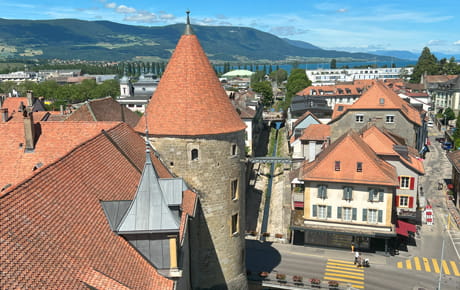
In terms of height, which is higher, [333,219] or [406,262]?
[333,219]

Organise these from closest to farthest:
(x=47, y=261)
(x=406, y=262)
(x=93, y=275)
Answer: (x=47, y=261) → (x=93, y=275) → (x=406, y=262)

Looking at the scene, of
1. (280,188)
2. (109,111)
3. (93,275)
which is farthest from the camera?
(280,188)

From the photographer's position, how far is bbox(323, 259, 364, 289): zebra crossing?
34500mm

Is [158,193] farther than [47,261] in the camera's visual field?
Yes

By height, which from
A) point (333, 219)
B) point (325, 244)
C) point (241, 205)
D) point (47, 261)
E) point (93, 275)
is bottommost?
point (325, 244)

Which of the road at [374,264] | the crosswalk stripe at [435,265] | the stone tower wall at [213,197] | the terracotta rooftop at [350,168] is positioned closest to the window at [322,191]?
the terracotta rooftop at [350,168]

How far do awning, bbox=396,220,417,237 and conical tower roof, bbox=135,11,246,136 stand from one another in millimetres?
23236

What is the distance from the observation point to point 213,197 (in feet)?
86.6

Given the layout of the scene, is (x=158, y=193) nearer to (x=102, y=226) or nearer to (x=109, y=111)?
(x=102, y=226)

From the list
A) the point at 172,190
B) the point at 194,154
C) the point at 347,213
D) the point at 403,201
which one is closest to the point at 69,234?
the point at 172,190

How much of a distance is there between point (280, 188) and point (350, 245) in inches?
774

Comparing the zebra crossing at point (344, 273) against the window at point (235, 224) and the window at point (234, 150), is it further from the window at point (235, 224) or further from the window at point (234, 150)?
the window at point (234, 150)

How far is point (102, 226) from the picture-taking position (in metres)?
16.4

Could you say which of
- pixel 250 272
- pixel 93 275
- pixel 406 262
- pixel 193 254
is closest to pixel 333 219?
pixel 406 262
